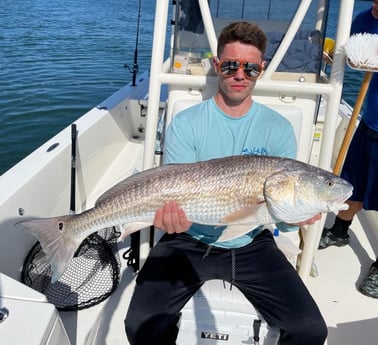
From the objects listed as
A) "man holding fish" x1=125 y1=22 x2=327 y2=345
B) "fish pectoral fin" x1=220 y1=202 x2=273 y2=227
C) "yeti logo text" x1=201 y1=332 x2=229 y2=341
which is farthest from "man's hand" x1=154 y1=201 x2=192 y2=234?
"yeti logo text" x1=201 y1=332 x2=229 y2=341

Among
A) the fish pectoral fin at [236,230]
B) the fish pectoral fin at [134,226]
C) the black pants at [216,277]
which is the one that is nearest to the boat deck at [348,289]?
the black pants at [216,277]

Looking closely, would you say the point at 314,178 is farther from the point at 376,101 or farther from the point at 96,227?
the point at 376,101

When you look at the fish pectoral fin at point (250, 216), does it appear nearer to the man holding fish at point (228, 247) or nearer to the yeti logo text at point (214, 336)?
the man holding fish at point (228, 247)

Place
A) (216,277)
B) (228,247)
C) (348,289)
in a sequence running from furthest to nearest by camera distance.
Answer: (348,289) < (228,247) < (216,277)

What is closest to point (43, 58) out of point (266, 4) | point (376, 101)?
point (266, 4)

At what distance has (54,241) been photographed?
192 centimetres

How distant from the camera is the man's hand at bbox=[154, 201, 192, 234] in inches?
75.7

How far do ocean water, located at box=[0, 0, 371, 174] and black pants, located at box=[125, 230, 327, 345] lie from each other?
10.4ft

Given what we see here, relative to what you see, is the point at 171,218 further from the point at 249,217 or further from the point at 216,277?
the point at 216,277

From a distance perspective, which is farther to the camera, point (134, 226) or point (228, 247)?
point (228, 247)

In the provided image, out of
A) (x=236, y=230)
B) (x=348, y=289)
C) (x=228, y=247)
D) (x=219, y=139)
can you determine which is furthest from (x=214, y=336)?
(x=348, y=289)

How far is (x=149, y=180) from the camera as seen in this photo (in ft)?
6.46

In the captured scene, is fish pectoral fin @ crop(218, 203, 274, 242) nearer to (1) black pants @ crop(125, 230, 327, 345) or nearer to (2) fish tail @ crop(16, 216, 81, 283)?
(1) black pants @ crop(125, 230, 327, 345)

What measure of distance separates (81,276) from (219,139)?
1492mm
